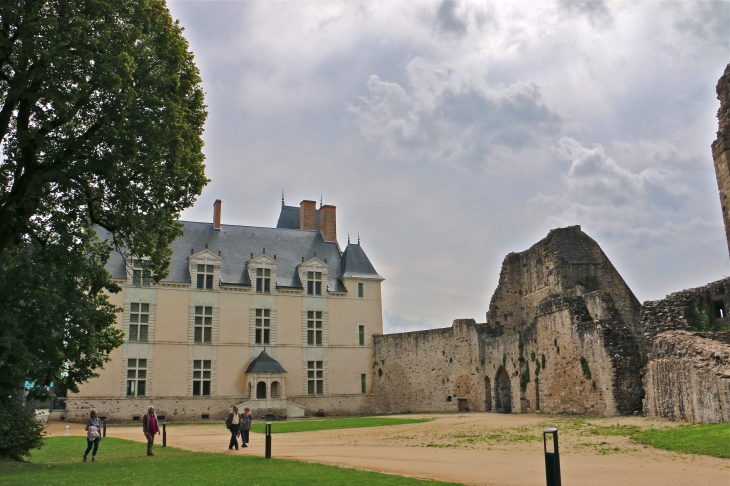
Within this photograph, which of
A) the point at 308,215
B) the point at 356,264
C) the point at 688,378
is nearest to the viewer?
the point at 688,378

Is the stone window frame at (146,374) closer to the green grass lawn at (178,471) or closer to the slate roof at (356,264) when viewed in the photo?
the slate roof at (356,264)

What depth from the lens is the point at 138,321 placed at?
1302 inches

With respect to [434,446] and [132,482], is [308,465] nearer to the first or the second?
[132,482]

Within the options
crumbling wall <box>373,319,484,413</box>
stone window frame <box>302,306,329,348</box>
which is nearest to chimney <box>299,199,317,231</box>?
stone window frame <box>302,306,329,348</box>

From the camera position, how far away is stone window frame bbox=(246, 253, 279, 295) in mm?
36000

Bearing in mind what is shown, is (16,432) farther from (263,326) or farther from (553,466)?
(263,326)

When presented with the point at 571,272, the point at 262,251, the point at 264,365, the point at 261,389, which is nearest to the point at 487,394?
the point at 571,272

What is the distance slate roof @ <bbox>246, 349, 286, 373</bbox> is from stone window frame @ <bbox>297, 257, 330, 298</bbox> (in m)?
4.41

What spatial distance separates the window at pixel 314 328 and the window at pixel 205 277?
6.01 metres

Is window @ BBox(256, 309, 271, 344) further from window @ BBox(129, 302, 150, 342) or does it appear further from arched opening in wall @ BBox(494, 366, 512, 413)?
arched opening in wall @ BBox(494, 366, 512, 413)

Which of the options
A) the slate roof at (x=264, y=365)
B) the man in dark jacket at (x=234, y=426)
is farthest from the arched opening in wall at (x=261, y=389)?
the man in dark jacket at (x=234, y=426)

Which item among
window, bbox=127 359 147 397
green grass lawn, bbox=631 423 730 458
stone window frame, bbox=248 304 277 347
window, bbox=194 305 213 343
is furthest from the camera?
stone window frame, bbox=248 304 277 347

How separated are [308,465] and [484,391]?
1967 centimetres

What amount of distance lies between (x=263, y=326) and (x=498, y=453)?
25.2 meters
